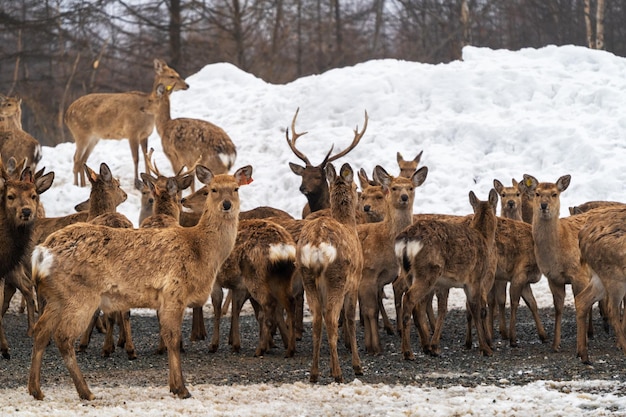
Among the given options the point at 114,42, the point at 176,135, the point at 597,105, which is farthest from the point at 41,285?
the point at 114,42

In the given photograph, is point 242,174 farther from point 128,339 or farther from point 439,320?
point 439,320

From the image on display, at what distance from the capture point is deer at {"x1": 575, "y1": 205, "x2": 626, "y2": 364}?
9.62m

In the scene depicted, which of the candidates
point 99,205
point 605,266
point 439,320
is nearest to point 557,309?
point 439,320

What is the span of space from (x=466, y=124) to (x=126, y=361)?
35.5ft

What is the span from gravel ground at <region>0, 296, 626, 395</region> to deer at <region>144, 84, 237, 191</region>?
5205 millimetres

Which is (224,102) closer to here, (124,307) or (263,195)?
(263,195)

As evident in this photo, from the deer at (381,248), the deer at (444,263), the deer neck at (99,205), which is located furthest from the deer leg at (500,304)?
the deer neck at (99,205)

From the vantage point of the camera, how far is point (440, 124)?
19703 millimetres

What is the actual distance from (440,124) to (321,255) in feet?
35.9

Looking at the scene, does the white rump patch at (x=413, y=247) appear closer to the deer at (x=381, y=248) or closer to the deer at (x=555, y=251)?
the deer at (x=381, y=248)

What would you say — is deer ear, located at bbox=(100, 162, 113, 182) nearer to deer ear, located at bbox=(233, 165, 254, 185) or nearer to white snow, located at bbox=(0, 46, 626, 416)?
deer ear, located at bbox=(233, 165, 254, 185)

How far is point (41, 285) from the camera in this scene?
8359 mm

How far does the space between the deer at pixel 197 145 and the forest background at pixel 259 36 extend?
561 inches

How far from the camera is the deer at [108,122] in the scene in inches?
765
